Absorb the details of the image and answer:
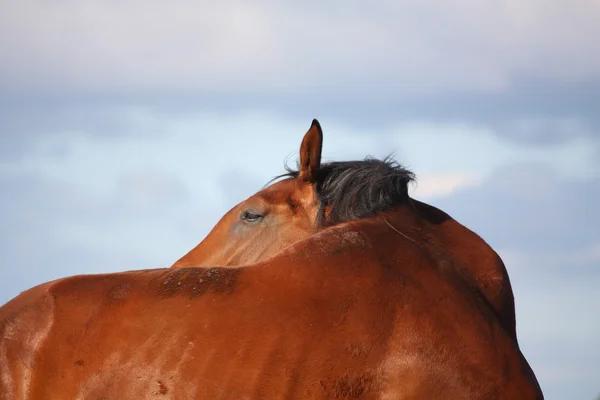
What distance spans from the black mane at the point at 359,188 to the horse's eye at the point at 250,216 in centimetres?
57

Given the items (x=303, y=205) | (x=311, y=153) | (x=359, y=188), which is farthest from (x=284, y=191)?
(x=359, y=188)

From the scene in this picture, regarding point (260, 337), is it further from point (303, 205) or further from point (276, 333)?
point (303, 205)

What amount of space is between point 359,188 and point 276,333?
154 centimetres

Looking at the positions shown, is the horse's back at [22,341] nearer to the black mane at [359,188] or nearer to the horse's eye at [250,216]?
the black mane at [359,188]

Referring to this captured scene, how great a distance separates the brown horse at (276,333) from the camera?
4.01 m

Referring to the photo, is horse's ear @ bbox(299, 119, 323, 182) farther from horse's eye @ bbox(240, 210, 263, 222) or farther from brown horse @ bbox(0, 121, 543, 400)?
brown horse @ bbox(0, 121, 543, 400)

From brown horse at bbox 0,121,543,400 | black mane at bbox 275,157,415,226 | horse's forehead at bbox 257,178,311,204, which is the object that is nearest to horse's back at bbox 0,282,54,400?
brown horse at bbox 0,121,543,400

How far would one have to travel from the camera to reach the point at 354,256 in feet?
14.5

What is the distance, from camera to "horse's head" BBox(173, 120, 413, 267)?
17.5 ft

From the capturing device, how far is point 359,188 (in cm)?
538

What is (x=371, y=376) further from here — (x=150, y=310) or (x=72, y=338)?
(x=72, y=338)

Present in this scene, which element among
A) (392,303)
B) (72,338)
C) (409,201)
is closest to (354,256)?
(392,303)

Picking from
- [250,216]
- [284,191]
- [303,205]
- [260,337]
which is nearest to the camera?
[260,337]

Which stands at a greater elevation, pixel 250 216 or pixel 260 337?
pixel 250 216
